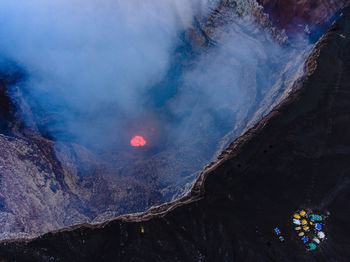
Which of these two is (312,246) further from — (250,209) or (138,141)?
(138,141)

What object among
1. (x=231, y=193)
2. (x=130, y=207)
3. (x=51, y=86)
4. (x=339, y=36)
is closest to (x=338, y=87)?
(x=339, y=36)

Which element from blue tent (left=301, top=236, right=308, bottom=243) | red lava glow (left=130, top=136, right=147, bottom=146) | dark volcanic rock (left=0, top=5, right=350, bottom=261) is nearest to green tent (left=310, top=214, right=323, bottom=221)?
dark volcanic rock (left=0, top=5, right=350, bottom=261)

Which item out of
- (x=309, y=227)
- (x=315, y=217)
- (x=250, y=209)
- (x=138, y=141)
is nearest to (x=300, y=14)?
(x=315, y=217)

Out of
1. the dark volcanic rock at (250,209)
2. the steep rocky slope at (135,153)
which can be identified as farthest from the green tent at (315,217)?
the steep rocky slope at (135,153)

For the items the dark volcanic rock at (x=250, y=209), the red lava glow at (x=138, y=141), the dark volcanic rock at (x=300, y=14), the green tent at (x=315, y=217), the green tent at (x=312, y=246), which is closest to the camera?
the green tent at (x=312, y=246)

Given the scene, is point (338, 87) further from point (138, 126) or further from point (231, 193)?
point (138, 126)

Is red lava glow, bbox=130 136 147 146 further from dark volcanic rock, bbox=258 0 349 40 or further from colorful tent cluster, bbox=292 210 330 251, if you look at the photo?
dark volcanic rock, bbox=258 0 349 40

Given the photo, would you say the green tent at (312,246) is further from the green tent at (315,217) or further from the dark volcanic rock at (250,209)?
the green tent at (315,217)
